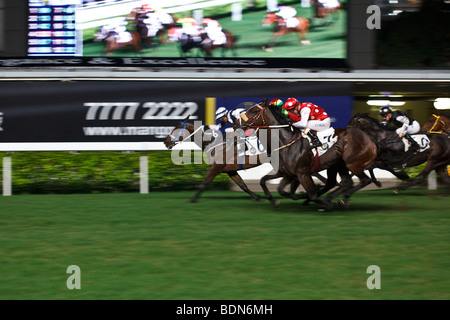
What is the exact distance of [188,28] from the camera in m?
14.7

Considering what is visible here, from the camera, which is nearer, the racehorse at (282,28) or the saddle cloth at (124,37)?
the saddle cloth at (124,37)

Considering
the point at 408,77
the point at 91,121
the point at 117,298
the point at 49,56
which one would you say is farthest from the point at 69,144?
the point at 117,298

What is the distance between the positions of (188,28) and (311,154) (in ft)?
19.8

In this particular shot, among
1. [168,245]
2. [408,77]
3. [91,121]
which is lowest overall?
[168,245]

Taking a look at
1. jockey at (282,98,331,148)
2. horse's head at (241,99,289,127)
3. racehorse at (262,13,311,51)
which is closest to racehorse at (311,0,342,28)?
racehorse at (262,13,311,51)

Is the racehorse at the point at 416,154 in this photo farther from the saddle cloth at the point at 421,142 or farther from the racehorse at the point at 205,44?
the racehorse at the point at 205,44

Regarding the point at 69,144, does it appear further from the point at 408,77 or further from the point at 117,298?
the point at 117,298

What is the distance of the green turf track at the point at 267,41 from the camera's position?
1472 cm

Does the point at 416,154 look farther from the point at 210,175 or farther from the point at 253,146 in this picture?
the point at 210,175

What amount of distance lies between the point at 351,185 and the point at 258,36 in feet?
18.4

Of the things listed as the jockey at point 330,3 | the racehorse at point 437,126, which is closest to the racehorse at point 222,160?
the racehorse at point 437,126

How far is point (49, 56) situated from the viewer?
14484mm

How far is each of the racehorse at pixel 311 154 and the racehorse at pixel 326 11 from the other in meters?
5.39
